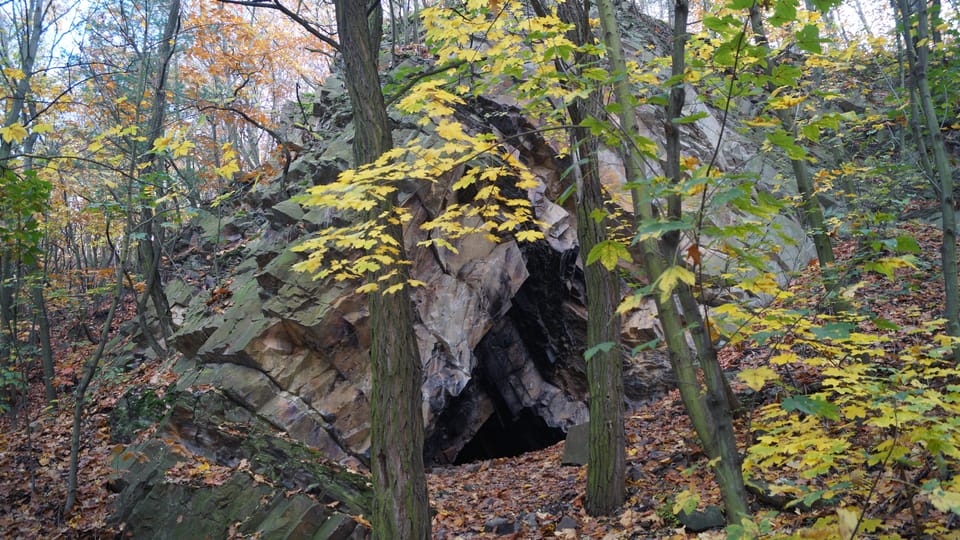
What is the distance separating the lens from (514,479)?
700cm

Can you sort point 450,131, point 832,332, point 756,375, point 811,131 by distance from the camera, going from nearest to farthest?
point 832,332, point 756,375, point 811,131, point 450,131

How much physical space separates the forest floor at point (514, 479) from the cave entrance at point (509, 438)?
1.76 metres

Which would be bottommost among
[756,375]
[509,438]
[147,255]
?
[509,438]

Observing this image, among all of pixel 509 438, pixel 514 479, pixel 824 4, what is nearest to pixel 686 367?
pixel 824 4

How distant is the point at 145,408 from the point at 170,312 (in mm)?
3463

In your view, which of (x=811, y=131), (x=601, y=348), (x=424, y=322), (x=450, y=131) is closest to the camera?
(x=601, y=348)

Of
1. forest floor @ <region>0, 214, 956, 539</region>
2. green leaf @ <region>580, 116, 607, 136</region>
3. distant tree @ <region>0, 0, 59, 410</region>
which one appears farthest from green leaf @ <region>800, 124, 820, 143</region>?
distant tree @ <region>0, 0, 59, 410</region>

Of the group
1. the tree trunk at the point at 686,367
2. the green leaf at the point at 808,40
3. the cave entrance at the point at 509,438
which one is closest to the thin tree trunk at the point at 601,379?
the tree trunk at the point at 686,367

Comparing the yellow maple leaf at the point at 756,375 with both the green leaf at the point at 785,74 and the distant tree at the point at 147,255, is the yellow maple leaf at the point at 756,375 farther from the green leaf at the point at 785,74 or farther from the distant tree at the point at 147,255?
the distant tree at the point at 147,255

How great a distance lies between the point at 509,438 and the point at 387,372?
23.5 feet

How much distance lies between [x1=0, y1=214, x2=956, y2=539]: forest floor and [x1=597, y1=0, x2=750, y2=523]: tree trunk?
1.81m

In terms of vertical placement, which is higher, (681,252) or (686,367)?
(681,252)

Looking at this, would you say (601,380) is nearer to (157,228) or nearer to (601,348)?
(601,348)

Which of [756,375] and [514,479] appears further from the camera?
[514,479]
